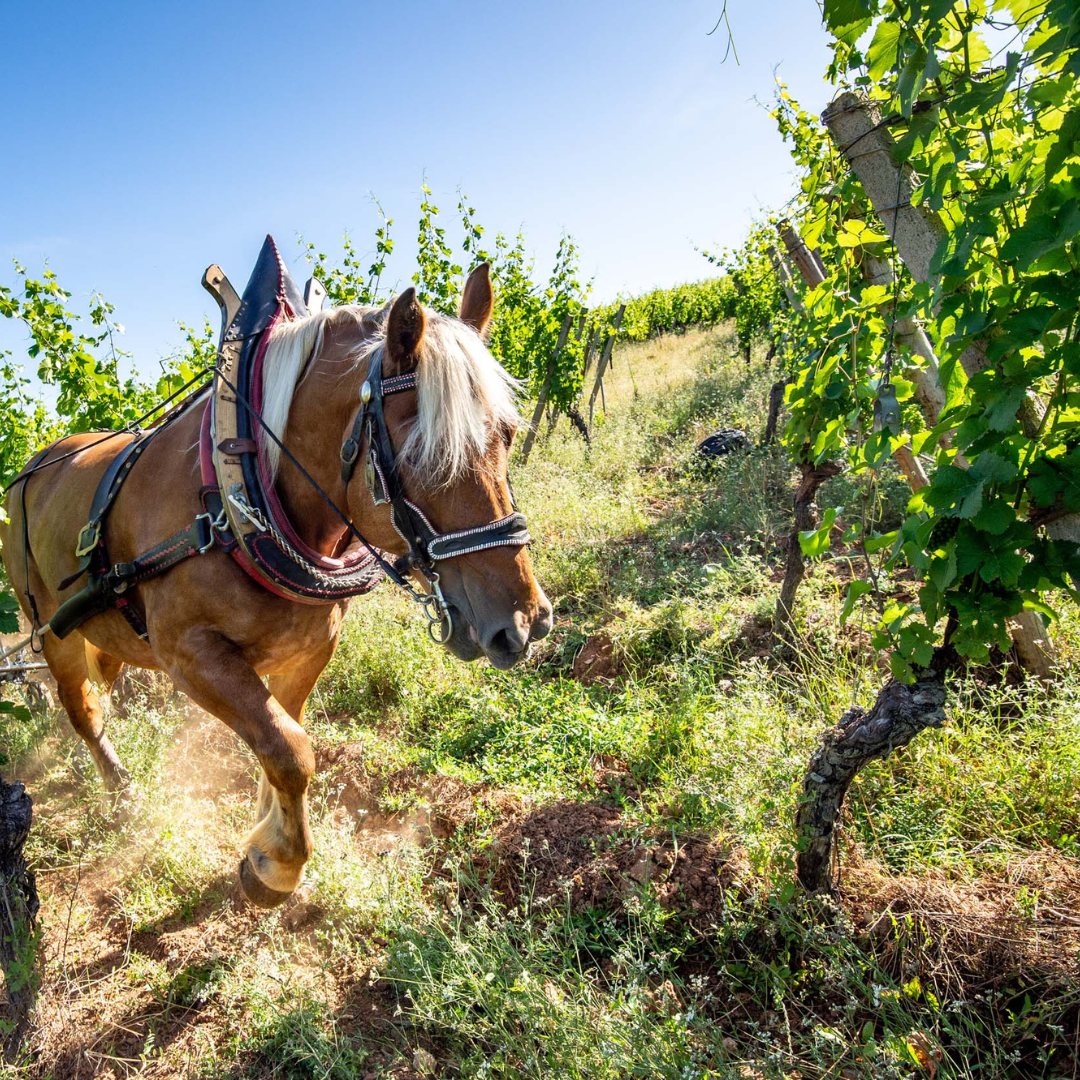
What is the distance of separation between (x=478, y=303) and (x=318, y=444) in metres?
0.73

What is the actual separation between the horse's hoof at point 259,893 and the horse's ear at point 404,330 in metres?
1.91

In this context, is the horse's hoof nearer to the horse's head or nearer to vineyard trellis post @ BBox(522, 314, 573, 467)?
the horse's head

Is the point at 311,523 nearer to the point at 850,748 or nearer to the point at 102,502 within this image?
the point at 102,502

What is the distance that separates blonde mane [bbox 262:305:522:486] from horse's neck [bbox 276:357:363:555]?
40mm

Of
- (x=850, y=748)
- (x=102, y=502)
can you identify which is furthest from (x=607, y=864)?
(x=102, y=502)

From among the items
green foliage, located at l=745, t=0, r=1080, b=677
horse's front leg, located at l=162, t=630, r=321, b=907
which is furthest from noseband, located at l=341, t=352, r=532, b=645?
green foliage, located at l=745, t=0, r=1080, b=677

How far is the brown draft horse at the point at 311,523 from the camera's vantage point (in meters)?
1.85

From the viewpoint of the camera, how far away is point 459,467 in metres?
1.84

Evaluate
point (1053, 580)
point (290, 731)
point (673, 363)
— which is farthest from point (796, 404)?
point (673, 363)

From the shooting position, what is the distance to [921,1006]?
5.53 feet

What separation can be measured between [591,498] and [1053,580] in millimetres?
5394

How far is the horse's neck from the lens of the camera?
6.73 ft

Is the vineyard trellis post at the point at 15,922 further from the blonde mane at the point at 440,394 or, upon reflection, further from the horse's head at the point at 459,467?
the horse's head at the point at 459,467

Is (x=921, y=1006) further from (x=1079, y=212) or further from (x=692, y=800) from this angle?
(x=1079, y=212)
